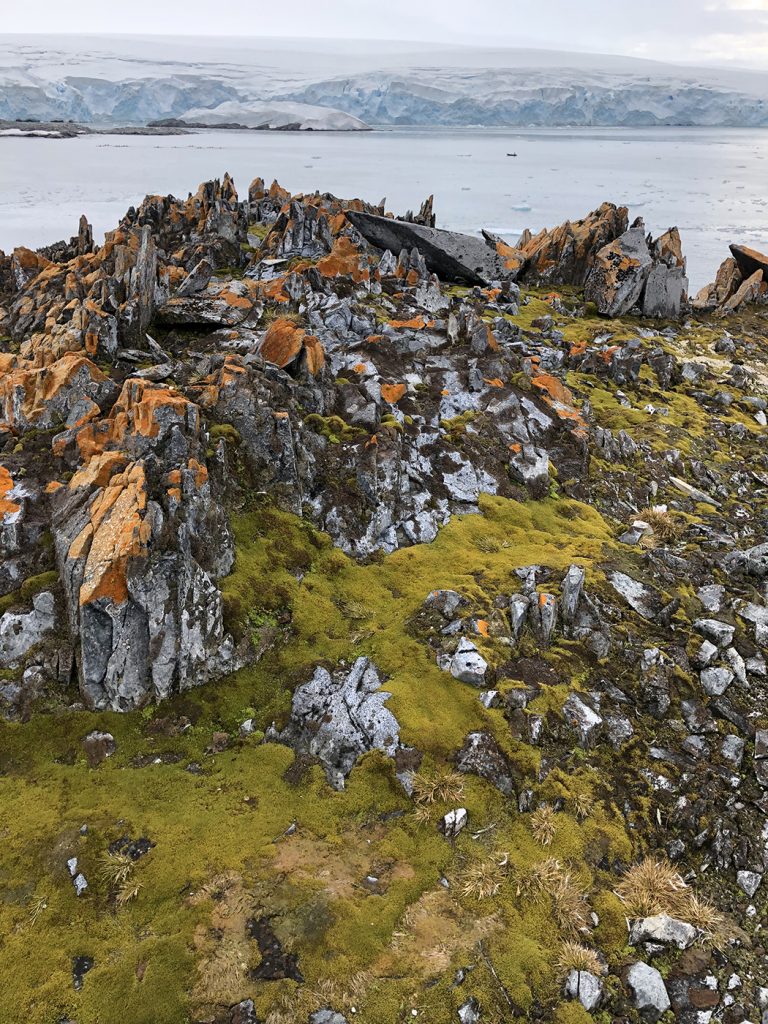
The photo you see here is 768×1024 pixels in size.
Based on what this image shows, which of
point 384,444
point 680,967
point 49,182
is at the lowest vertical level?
point 680,967

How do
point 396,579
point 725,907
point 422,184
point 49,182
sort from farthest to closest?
point 422,184
point 49,182
point 396,579
point 725,907

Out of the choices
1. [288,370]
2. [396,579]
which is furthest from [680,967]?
[288,370]

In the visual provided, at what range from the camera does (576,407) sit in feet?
63.1

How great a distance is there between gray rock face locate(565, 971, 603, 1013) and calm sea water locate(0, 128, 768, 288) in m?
38.8

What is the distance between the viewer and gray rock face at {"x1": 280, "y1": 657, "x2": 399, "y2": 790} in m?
9.41

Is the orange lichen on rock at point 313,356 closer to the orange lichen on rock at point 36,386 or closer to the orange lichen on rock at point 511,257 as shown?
the orange lichen on rock at point 36,386

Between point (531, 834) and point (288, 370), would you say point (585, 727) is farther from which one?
point (288, 370)

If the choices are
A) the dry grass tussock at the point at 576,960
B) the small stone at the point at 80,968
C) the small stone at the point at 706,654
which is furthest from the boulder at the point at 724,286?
the small stone at the point at 80,968

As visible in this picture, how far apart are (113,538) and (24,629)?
6.71 ft

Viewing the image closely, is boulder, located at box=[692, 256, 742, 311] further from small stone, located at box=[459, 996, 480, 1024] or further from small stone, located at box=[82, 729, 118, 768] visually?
small stone, located at box=[82, 729, 118, 768]

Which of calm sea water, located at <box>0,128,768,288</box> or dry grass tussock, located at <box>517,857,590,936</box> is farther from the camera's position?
calm sea water, located at <box>0,128,768,288</box>

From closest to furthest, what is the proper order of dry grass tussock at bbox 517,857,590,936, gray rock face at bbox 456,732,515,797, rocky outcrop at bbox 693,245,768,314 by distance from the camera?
dry grass tussock at bbox 517,857,590,936 → gray rock face at bbox 456,732,515,797 → rocky outcrop at bbox 693,245,768,314

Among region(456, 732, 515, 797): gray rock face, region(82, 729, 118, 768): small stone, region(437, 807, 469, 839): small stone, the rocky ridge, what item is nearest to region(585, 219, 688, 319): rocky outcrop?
the rocky ridge

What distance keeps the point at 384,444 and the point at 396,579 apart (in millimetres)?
3603
